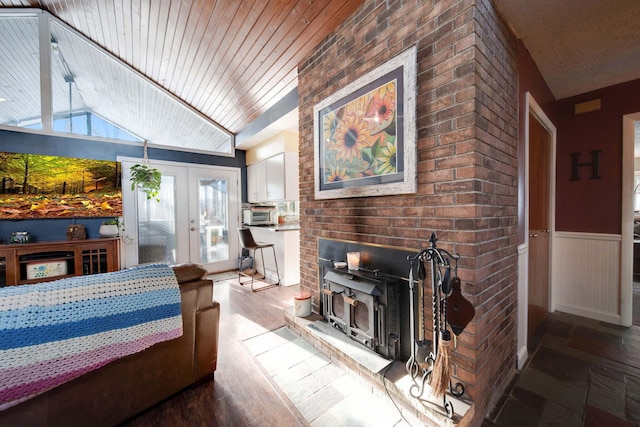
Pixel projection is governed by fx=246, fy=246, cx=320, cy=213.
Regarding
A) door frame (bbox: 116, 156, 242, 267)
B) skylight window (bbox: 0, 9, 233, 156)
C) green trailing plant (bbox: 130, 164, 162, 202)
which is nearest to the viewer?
skylight window (bbox: 0, 9, 233, 156)

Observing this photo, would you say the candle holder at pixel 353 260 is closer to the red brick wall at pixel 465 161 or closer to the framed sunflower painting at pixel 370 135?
the red brick wall at pixel 465 161

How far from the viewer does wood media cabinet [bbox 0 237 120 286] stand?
3.07 m

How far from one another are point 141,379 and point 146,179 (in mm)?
3334

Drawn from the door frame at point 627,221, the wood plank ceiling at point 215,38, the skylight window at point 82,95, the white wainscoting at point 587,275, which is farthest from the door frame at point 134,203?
the door frame at point 627,221

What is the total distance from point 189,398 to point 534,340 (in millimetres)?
2818

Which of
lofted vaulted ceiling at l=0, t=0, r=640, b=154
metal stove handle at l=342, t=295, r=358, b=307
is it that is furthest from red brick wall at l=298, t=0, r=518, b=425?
metal stove handle at l=342, t=295, r=358, b=307

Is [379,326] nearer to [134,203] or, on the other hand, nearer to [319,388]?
[319,388]

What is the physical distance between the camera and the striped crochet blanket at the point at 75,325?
0.97 metres

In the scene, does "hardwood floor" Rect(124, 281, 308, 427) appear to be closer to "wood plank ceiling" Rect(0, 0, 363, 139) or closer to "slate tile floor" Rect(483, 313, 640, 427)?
"slate tile floor" Rect(483, 313, 640, 427)

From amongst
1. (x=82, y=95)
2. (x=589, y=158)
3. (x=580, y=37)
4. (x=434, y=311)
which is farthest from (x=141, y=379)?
(x=82, y=95)

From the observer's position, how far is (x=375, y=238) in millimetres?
1812

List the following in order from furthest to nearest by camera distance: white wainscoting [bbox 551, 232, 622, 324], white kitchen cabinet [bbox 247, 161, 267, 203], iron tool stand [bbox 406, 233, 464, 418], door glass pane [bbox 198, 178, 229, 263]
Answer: door glass pane [bbox 198, 178, 229, 263] → white kitchen cabinet [bbox 247, 161, 267, 203] → white wainscoting [bbox 551, 232, 622, 324] → iron tool stand [bbox 406, 233, 464, 418]

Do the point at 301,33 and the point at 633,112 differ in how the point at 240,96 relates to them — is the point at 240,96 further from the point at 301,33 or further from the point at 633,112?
the point at 633,112

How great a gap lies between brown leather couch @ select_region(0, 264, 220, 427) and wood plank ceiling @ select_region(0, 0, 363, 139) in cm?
216
